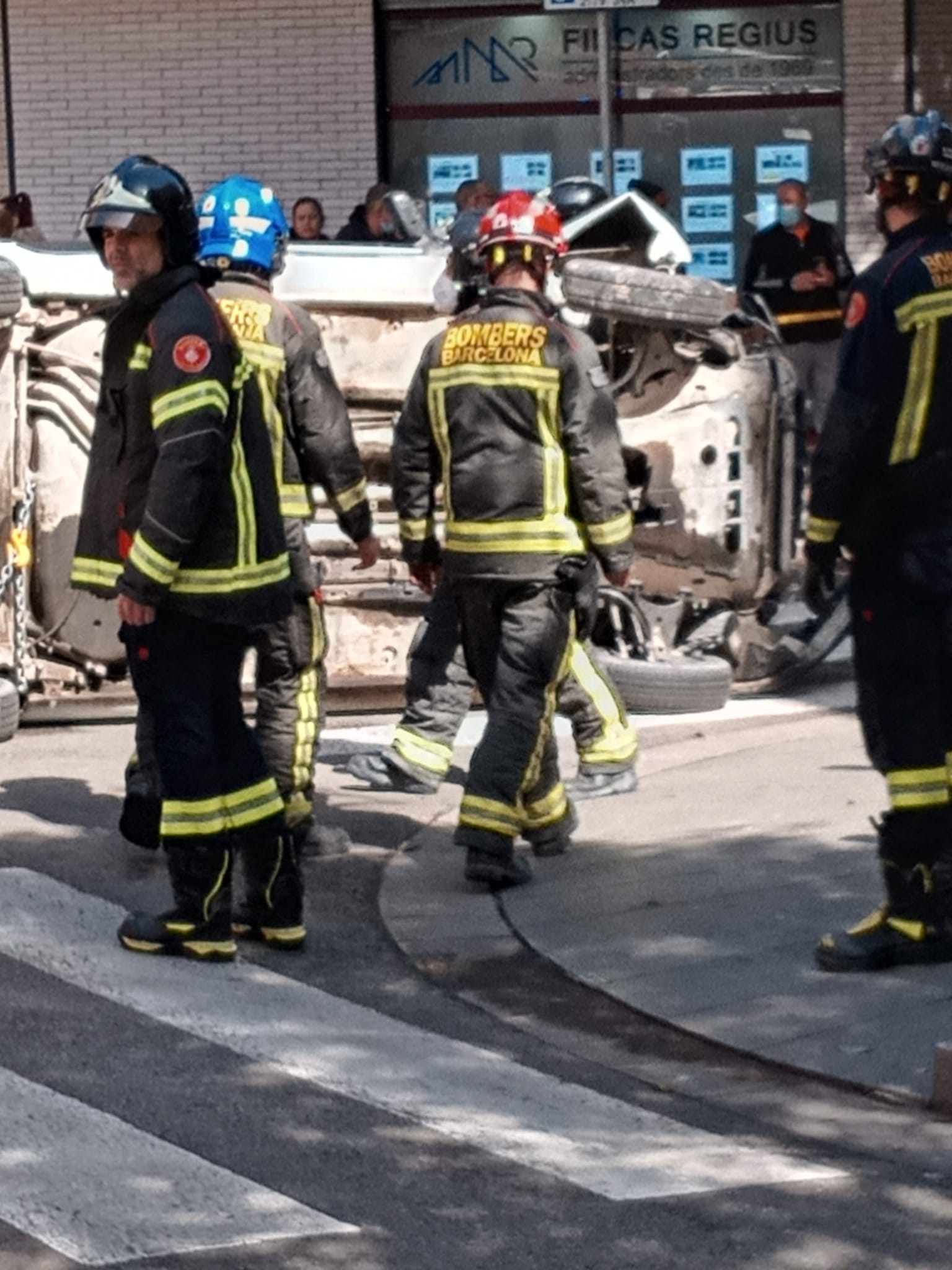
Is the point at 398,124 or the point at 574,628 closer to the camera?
the point at 574,628

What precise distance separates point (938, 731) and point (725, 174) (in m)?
14.1

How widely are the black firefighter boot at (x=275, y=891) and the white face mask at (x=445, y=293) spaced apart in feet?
10.9

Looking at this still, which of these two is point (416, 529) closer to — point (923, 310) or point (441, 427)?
point (441, 427)

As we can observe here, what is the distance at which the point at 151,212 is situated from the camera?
21.4 feet

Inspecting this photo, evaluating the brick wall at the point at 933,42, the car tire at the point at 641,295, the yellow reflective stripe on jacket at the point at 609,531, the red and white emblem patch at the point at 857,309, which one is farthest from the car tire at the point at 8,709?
the brick wall at the point at 933,42

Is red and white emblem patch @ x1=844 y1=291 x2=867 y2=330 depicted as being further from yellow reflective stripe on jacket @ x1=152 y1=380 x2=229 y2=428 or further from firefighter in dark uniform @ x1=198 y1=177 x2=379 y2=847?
firefighter in dark uniform @ x1=198 y1=177 x2=379 y2=847

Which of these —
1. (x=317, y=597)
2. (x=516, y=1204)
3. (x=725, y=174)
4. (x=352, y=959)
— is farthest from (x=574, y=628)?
(x=725, y=174)

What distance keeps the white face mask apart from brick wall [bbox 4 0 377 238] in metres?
10.1

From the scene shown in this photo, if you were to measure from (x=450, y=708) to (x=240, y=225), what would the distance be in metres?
1.97

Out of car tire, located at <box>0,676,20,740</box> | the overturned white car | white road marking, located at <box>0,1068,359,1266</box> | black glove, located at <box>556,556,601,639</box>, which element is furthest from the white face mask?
white road marking, located at <box>0,1068,359,1266</box>

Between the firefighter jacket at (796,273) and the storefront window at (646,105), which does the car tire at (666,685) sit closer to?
the firefighter jacket at (796,273)

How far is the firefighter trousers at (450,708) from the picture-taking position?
853 cm

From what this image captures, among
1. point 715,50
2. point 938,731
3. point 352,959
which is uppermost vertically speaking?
point 715,50

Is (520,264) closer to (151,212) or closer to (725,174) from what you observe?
(151,212)
